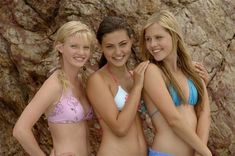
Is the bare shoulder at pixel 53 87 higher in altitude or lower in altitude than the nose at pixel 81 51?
lower

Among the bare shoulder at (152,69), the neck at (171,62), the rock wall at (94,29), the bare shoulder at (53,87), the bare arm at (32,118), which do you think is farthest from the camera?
the rock wall at (94,29)

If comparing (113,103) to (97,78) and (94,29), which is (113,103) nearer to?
(97,78)

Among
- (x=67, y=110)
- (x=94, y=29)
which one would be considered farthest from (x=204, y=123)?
(x=94, y=29)

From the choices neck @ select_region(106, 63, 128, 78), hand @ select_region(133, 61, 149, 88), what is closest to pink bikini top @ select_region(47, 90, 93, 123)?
neck @ select_region(106, 63, 128, 78)

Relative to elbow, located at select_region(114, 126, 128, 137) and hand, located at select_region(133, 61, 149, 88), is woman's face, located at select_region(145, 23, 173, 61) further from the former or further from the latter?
elbow, located at select_region(114, 126, 128, 137)

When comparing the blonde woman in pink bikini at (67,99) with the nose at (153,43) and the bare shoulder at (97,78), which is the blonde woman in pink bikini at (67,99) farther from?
the nose at (153,43)

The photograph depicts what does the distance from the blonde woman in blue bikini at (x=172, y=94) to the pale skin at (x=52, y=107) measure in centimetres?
60

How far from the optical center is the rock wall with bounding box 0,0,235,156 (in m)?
5.66

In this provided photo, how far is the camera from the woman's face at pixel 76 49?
402 cm

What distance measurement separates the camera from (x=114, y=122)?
155 inches

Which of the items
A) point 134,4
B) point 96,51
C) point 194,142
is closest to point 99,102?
point 194,142

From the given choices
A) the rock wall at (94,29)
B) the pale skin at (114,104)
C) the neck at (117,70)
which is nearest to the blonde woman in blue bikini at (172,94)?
the pale skin at (114,104)

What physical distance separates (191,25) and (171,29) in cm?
187

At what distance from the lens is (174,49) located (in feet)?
13.8
